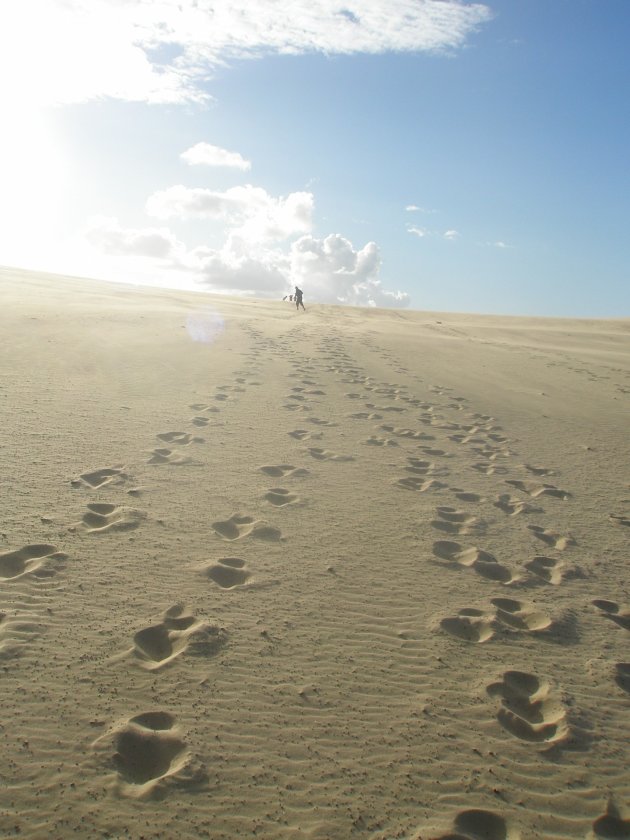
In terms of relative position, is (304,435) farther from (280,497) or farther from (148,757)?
(148,757)

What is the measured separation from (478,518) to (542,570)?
91cm

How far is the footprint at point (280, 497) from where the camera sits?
5.26m

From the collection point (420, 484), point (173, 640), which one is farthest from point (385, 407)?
point (173, 640)

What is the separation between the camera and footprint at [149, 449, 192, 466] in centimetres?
592

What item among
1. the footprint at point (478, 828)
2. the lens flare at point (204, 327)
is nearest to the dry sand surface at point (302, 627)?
the footprint at point (478, 828)

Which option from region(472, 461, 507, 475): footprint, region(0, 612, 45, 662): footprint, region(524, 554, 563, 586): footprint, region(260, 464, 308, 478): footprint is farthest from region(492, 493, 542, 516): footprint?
region(0, 612, 45, 662): footprint

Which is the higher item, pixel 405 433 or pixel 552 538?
pixel 405 433

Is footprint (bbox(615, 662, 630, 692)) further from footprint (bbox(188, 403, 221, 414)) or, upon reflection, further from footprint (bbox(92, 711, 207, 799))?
footprint (bbox(188, 403, 221, 414))

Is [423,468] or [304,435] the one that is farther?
[304,435]

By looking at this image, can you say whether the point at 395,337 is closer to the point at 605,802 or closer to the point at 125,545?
the point at 125,545

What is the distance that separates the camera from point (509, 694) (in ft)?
10.4

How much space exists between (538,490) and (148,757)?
187 inches

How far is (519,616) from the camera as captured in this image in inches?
154

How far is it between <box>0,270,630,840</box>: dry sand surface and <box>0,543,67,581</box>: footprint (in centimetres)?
2
